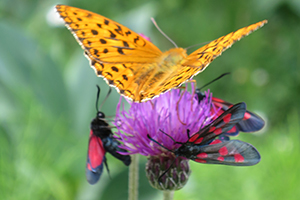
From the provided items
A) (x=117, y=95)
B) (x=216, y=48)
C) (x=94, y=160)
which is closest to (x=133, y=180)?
(x=94, y=160)

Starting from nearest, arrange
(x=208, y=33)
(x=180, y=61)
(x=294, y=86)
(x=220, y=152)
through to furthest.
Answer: (x=220, y=152), (x=180, y=61), (x=294, y=86), (x=208, y=33)

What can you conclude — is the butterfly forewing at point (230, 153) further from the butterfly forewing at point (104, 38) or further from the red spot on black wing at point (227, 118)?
the butterfly forewing at point (104, 38)

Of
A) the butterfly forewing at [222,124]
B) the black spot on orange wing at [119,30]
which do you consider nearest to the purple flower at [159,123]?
the butterfly forewing at [222,124]

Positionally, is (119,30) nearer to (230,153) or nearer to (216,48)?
(216,48)

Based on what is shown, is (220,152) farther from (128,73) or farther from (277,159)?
(277,159)

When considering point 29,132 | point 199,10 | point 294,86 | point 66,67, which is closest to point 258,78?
point 294,86

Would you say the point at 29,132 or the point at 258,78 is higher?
the point at 258,78
